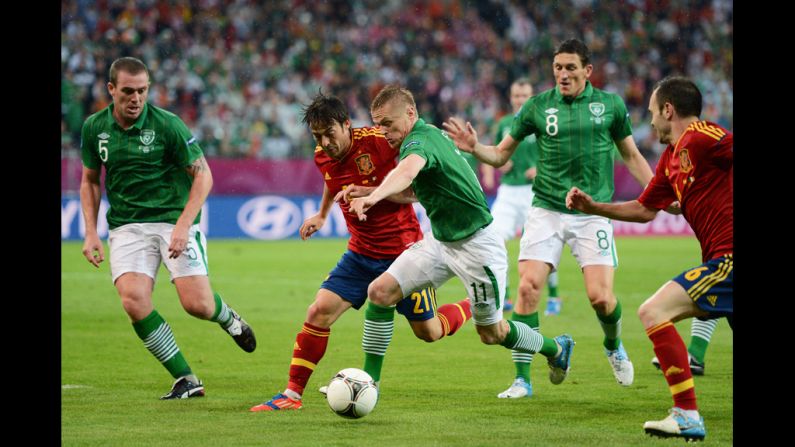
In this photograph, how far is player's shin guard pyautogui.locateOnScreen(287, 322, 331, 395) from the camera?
6.84 metres

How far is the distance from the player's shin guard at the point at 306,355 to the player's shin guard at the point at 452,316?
0.77 meters

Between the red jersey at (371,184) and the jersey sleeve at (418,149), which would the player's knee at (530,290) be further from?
the jersey sleeve at (418,149)

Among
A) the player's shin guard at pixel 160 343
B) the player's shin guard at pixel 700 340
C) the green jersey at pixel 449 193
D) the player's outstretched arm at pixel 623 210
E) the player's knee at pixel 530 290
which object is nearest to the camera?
the player's outstretched arm at pixel 623 210

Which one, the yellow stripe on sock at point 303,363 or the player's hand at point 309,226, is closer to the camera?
the yellow stripe on sock at point 303,363

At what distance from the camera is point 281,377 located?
811 centimetres

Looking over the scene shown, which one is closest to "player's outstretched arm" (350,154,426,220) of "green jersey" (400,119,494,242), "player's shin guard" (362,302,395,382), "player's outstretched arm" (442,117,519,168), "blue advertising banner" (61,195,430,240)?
"green jersey" (400,119,494,242)

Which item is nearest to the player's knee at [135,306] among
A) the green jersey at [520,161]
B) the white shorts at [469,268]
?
the white shorts at [469,268]

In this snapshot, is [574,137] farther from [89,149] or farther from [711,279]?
[89,149]

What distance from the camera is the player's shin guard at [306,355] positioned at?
22.4 feet

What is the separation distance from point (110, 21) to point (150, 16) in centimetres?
114

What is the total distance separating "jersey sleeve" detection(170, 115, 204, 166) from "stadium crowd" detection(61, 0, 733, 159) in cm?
1471

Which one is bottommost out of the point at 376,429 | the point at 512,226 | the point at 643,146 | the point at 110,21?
the point at 376,429

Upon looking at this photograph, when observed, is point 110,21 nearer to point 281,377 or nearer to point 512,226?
point 512,226
